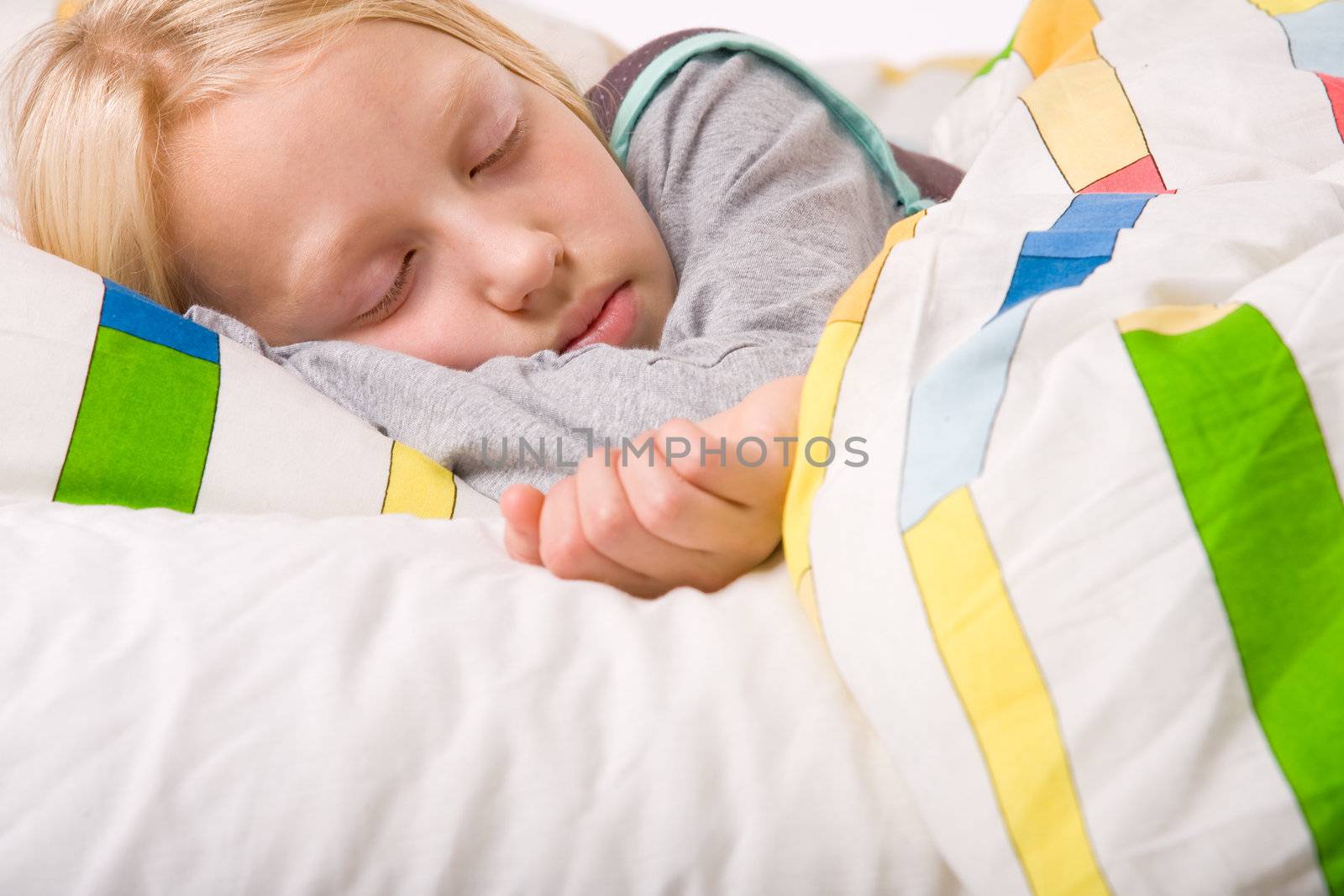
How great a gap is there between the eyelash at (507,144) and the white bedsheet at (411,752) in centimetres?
47

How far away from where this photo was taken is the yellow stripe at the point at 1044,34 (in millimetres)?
1001

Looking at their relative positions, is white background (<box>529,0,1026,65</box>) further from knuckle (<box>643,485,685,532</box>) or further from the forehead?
knuckle (<box>643,485,685,532</box>)

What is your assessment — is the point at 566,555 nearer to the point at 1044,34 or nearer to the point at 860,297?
the point at 860,297

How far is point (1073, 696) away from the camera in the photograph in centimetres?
33

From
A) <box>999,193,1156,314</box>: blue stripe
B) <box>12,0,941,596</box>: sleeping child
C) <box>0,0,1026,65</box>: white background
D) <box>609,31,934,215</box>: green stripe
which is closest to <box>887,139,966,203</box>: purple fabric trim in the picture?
<box>609,31,934,215</box>: green stripe

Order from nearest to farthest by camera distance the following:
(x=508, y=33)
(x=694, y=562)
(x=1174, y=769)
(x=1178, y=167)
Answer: (x=1174, y=769)
(x=694, y=562)
(x=1178, y=167)
(x=508, y=33)

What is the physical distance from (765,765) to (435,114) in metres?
0.58

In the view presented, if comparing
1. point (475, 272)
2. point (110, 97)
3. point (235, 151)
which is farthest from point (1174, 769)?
point (110, 97)

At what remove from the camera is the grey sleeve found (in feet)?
2.08

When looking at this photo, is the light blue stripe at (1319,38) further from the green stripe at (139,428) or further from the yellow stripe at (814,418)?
the green stripe at (139,428)

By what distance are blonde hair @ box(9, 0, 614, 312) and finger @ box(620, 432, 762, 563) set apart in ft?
1.68

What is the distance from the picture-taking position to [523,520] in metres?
0.47

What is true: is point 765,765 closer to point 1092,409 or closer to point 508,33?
point 1092,409

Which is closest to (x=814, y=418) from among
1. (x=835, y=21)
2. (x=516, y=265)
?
(x=516, y=265)
